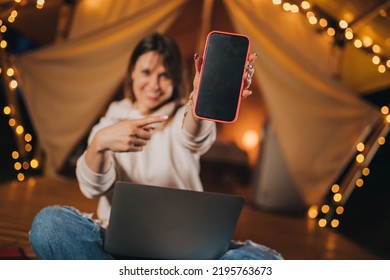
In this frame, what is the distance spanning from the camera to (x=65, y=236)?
785 mm

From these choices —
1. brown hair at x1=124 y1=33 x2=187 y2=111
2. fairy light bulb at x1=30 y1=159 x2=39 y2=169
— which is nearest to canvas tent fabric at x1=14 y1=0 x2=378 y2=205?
fairy light bulb at x1=30 y1=159 x2=39 y2=169

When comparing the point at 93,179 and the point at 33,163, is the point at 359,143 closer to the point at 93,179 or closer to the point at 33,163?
the point at 93,179

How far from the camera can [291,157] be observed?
187cm

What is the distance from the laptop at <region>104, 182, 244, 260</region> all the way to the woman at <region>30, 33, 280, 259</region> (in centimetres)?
5

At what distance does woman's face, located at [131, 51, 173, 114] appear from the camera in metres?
1.05

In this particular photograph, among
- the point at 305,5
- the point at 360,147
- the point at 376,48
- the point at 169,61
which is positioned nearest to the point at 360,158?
the point at 360,147

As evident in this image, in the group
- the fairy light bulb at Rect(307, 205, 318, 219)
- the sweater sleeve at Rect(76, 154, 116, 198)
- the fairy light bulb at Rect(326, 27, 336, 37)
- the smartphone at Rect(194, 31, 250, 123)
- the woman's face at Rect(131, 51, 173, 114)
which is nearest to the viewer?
the smartphone at Rect(194, 31, 250, 123)

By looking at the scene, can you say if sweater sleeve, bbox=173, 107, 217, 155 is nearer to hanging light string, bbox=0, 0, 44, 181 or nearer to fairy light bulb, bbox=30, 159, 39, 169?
hanging light string, bbox=0, 0, 44, 181

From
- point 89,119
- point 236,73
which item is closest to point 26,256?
point 236,73

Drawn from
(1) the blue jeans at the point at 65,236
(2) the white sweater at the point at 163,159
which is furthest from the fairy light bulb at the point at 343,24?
(1) the blue jeans at the point at 65,236

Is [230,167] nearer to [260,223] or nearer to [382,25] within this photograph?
[260,223]

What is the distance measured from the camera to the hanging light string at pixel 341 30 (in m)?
1.78

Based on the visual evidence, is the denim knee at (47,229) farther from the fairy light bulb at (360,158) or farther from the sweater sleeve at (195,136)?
the fairy light bulb at (360,158)

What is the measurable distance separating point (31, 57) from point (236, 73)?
1371 millimetres
